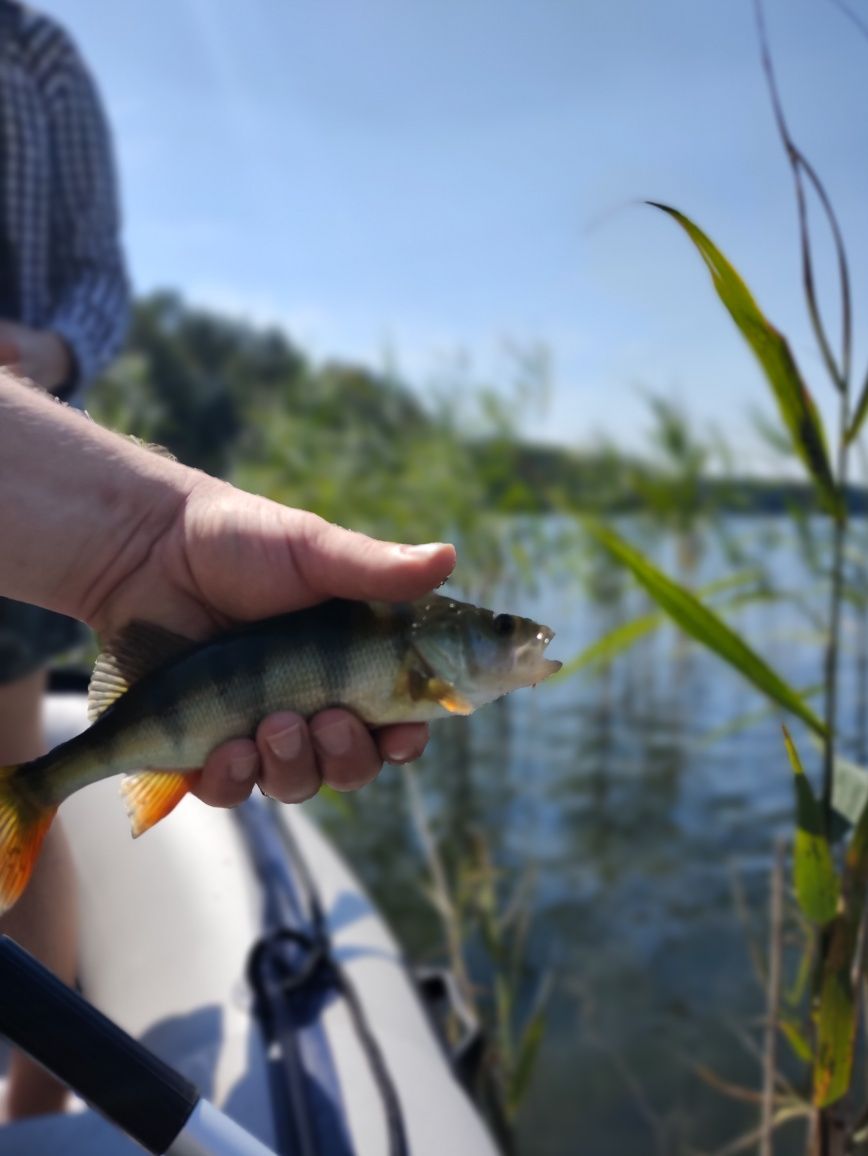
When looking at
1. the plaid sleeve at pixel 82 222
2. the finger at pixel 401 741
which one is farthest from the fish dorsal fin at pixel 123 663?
the plaid sleeve at pixel 82 222

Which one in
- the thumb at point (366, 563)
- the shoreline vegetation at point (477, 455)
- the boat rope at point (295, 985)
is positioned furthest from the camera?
the shoreline vegetation at point (477, 455)

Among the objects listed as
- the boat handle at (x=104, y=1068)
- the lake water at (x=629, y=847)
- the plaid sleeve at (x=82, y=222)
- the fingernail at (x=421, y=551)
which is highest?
the plaid sleeve at (x=82, y=222)

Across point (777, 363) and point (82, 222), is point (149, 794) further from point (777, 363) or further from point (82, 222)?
point (82, 222)

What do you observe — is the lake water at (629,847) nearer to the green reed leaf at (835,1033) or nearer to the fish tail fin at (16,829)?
the green reed leaf at (835,1033)

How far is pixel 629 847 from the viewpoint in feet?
A: 22.7

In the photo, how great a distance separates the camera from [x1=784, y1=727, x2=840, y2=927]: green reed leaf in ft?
5.13

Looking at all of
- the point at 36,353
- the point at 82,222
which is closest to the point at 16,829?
the point at 36,353

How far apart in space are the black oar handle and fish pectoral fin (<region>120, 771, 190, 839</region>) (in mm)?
284

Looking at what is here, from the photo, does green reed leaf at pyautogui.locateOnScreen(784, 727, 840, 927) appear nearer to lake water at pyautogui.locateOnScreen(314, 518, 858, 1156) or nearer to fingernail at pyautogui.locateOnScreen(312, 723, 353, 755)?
fingernail at pyautogui.locateOnScreen(312, 723, 353, 755)

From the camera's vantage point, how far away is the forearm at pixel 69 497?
1.46m

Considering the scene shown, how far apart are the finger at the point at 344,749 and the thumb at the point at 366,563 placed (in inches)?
6.9

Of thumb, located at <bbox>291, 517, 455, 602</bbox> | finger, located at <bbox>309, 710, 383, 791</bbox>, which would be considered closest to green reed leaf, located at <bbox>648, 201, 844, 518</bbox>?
thumb, located at <bbox>291, 517, 455, 602</bbox>

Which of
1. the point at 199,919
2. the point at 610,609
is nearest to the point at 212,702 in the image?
the point at 199,919

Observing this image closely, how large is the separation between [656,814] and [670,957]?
233 cm
